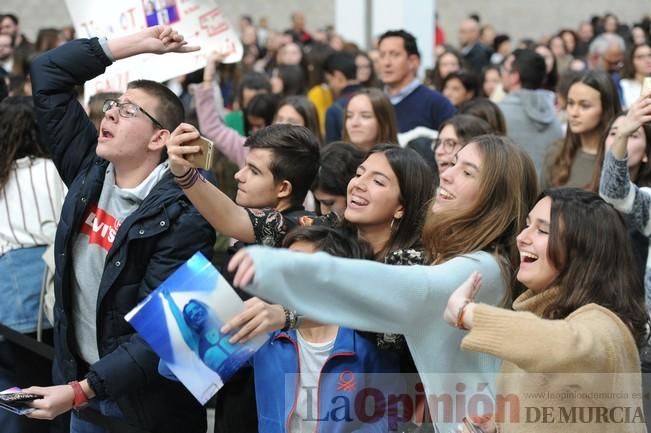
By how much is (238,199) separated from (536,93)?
3789mm

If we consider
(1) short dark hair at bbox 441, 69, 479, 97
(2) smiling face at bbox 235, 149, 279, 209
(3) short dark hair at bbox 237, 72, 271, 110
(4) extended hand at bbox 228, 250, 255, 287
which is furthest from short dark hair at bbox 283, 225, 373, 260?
(1) short dark hair at bbox 441, 69, 479, 97

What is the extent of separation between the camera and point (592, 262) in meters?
2.84

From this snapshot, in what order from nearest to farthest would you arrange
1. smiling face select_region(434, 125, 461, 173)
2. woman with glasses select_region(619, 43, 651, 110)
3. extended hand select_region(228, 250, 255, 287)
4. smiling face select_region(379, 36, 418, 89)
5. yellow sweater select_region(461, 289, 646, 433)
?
extended hand select_region(228, 250, 255, 287) < yellow sweater select_region(461, 289, 646, 433) < smiling face select_region(434, 125, 461, 173) < smiling face select_region(379, 36, 418, 89) < woman with glasses select_region(619, 43, 651, 110)

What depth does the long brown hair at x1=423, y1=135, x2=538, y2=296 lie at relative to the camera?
10.3 ft

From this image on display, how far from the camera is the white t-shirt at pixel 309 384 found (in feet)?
10.8

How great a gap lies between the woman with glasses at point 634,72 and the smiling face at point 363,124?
3246 millimetres

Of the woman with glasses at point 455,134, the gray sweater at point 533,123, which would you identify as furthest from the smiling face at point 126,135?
the gray sweater at point 533,123

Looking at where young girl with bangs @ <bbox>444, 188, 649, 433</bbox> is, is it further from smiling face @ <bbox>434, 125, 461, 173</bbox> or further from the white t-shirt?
smiling face @ <bbox>434, 125, 461, 173</bbox>

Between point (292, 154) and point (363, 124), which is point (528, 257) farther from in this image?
point (363, 124)

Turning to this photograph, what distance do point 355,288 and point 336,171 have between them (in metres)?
2.14

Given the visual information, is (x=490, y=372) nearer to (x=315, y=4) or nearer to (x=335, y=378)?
(x=335, y=378)

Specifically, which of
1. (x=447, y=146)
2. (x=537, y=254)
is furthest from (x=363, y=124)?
(x=537, y=254)

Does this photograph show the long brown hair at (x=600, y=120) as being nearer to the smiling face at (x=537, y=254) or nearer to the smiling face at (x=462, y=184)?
the smiling face at (x=462, y=184)

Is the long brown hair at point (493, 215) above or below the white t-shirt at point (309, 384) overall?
above
